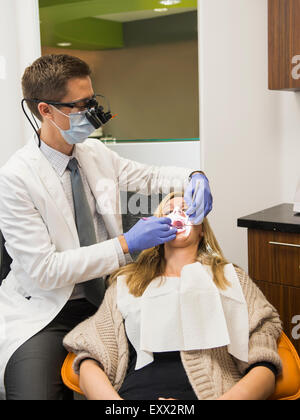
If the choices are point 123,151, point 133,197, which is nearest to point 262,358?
point 133,197

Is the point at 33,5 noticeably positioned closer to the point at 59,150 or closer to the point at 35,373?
the point at 59,150

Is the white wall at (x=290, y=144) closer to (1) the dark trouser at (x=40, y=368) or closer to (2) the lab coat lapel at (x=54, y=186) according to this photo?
(2) the lab coat lapel at (x=54, y=186)

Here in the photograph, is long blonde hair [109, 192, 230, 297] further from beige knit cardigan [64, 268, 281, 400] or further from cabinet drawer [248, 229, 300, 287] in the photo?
cabinet drawer [248, 229, 300, 287]

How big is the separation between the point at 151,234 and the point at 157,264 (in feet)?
0.53

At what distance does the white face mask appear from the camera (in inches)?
66.1

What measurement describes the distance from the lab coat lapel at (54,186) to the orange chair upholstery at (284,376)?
1.44 ft

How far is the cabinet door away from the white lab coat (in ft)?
2.51

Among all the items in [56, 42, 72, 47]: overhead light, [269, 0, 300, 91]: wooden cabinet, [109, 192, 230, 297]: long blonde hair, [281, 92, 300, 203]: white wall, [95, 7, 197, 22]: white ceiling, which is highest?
[95, 7, 197, 22]: white ceiling

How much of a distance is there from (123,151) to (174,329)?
1.56 m

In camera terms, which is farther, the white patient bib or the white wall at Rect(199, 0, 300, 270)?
the white wall at Rect(199, 0, 300, 270)

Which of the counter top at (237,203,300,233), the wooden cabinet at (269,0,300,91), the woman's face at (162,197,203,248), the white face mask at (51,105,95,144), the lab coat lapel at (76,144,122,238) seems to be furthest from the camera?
the wooden cabinet at (269,0,300,91)

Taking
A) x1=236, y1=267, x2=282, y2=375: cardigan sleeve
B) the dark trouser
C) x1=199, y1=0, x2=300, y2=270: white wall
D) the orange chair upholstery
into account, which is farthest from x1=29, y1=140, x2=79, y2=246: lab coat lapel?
x1=199, y1=0, x2=300, y2=270: white wall

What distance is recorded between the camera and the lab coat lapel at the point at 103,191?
1.81 meters
